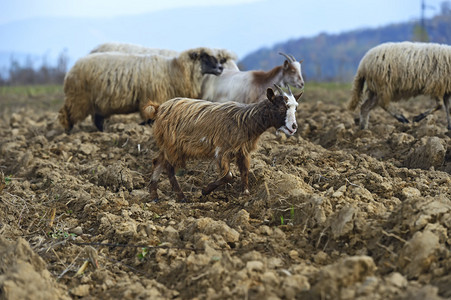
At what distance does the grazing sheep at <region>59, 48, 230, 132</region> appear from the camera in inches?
398

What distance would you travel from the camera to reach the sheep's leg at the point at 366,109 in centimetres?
1013

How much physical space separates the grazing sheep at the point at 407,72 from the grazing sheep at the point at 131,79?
2862mm

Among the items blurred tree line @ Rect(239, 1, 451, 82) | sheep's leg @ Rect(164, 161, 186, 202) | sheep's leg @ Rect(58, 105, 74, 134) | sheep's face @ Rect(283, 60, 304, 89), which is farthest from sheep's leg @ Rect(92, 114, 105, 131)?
blurred tree line @ Rect(239, 1, 451, 82)

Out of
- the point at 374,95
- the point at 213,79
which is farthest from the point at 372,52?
the point at 213,79

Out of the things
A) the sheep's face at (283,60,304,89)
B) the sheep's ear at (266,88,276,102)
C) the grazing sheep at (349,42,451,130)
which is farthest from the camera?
the grazing sheep at (349,42,451,130)

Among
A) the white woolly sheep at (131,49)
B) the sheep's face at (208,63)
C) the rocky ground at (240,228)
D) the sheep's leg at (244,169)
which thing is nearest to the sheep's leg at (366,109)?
the rocky ground at (240,228)

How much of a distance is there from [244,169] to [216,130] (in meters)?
0.52

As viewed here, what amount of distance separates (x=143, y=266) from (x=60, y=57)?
38.0 meters

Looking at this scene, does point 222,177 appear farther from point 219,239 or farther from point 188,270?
point 188,270

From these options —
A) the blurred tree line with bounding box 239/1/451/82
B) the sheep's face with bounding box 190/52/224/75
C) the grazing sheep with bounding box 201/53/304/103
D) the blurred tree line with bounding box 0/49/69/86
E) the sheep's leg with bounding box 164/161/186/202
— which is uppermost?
the sheep's face with bounding box 190/52/224/75

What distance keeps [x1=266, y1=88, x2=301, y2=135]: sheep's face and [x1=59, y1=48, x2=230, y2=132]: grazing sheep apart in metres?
4.49

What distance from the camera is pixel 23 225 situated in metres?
5.49

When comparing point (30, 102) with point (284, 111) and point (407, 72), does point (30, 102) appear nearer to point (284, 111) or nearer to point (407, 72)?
point (407, 72)

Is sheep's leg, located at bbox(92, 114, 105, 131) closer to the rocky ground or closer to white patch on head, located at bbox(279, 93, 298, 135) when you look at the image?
the rocky ground
